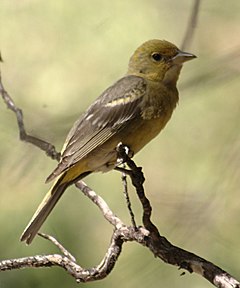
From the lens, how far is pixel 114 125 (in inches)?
138

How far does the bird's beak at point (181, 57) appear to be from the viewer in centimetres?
360

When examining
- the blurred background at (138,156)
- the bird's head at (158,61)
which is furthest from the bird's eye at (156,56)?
the blurred background at (138,156)

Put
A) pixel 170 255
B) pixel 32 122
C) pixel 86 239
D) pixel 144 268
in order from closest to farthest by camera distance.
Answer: pixel 170 255, pixel 144 268, pixel 32 122, pixel 86 239

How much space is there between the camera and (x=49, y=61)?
5453 mm

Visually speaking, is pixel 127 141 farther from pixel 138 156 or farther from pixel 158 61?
pixel 138 156

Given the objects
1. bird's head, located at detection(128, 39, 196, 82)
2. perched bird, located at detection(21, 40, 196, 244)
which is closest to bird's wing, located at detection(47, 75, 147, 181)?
perched bird, located at detection(21, 40, 196, 244)

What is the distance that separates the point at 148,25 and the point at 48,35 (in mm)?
739

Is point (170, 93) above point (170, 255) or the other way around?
above

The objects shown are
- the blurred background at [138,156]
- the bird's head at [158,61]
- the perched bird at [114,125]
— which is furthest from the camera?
the bird's head at [158,61]

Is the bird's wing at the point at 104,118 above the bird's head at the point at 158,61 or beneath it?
beneath

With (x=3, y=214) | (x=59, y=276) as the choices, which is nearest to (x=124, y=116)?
(x=59, y=276)

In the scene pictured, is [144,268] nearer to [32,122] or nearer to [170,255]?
[170,255]

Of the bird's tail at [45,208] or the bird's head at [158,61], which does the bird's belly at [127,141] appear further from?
the bird's head at [158,61]

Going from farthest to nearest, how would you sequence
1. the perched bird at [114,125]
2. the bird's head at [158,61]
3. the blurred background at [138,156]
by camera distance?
the bird's head at [158,61] → the perched bird at [114,125] → the blurred background at [138,156]
